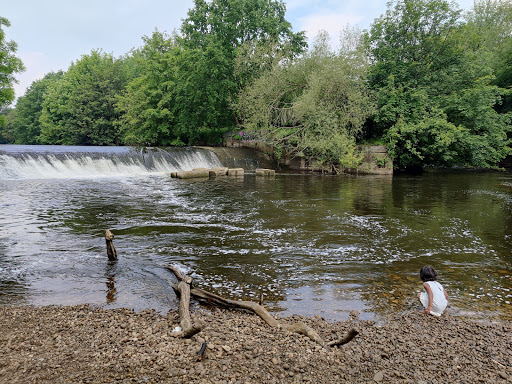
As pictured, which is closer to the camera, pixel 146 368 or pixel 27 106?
pixel 146 368

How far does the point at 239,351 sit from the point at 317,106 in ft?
83.3

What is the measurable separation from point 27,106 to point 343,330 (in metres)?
72.4

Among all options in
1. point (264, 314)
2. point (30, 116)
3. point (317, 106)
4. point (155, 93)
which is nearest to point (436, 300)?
point (264, 314)

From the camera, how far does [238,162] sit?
3256cm

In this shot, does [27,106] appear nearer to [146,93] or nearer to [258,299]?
[146,93]

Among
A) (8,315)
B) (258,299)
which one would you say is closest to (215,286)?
(258,299)

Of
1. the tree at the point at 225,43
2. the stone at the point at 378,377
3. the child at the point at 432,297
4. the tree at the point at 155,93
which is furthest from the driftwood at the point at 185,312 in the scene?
the tree at the point at 155,93

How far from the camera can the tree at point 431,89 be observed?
91.6ft

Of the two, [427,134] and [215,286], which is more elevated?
[427,134]

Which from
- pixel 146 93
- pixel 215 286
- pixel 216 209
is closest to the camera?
pixel 215 286

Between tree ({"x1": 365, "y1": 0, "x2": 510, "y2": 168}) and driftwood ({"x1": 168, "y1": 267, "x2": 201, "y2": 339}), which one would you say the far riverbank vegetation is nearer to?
tree ({"x1": 365, "y1": 0, "x2": 510, "y2": 168})

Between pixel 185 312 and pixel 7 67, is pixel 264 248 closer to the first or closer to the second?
pixel 185 312

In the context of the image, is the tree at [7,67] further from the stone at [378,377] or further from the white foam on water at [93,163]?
the stone at [378,377]

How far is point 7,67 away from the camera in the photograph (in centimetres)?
2667
